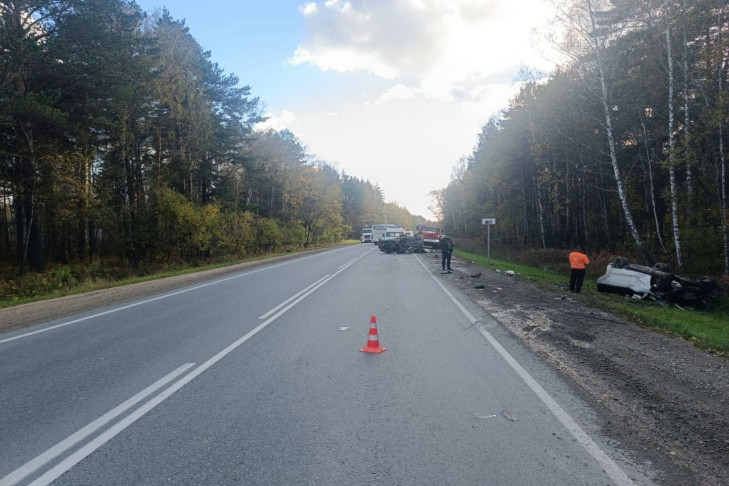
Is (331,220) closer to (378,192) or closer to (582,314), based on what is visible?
(582,314)

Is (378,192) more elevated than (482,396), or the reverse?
(378,192)

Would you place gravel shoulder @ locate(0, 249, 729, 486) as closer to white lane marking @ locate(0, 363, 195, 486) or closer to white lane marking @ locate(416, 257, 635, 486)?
white lane marking @ locate(416, 257, 635, 486)

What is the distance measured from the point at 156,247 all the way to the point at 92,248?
22.8 ft

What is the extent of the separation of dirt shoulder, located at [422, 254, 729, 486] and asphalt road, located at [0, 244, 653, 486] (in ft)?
1.04

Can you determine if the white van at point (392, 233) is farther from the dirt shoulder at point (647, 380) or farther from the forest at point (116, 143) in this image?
the dirt shoulder at point (647, 380)

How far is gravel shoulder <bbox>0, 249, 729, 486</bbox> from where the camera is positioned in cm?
354

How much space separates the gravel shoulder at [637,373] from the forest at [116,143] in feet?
33.4

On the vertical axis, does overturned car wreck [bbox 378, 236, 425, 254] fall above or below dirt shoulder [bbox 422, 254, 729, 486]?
above

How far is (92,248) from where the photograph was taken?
1170 inches

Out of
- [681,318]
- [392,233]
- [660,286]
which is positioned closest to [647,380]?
Result: [681,318]

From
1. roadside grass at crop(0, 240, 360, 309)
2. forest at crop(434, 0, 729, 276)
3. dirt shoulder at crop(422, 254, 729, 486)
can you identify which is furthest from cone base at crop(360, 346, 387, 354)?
forest at crop(434, 0, 729, 276)

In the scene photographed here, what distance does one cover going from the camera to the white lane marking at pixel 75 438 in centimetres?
308

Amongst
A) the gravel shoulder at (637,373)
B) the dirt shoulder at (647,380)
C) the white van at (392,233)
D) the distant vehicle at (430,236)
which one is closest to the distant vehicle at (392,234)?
the white van at (392,233)

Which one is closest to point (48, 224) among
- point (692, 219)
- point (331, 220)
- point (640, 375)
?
point (640, 375)
